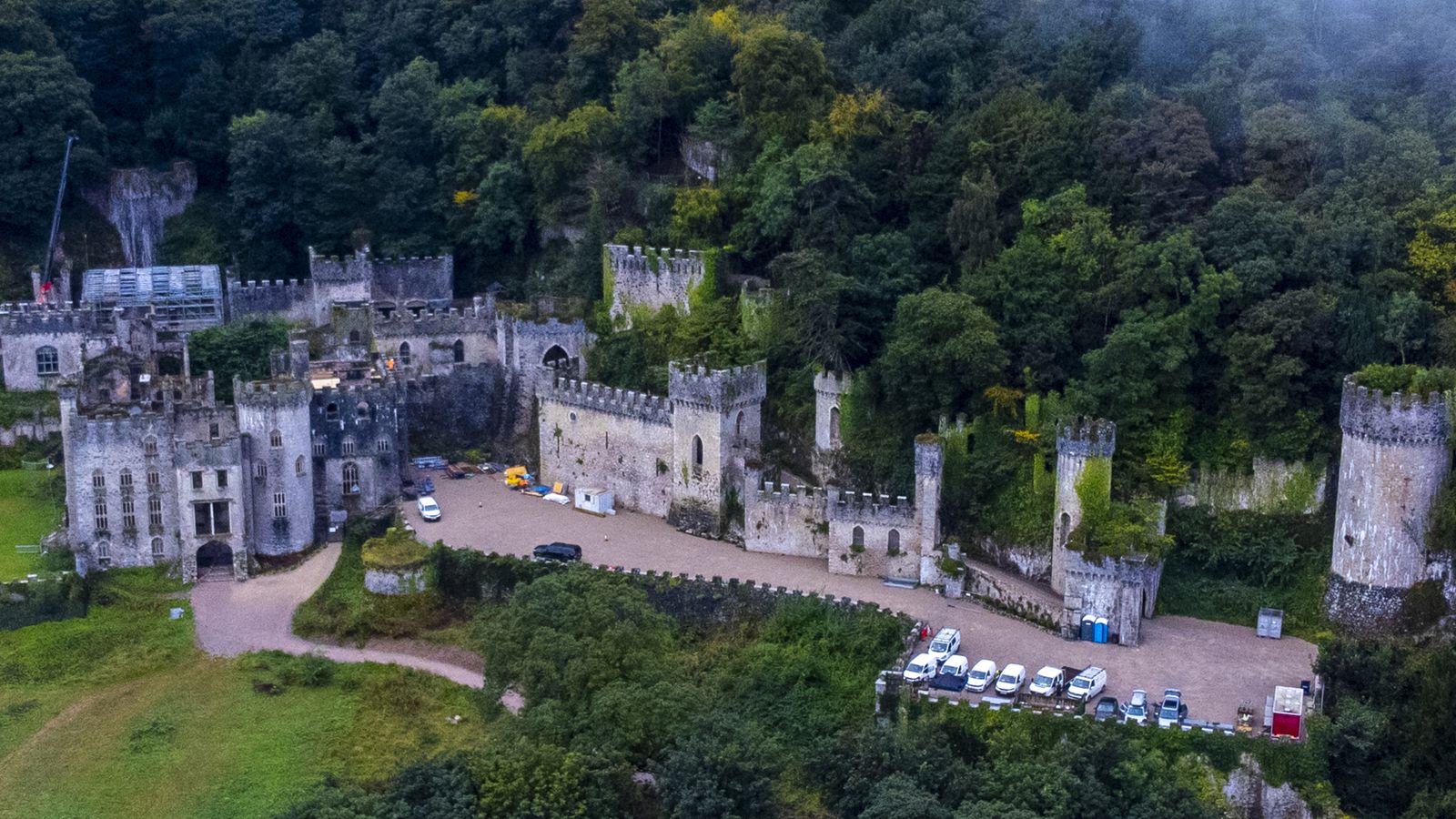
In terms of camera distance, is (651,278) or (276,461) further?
(651,278)

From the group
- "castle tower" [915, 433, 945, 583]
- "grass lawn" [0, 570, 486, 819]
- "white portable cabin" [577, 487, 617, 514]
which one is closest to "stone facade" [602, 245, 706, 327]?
"white portable cabin" [577, 487, 617, 514]

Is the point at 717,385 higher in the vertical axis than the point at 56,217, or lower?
lower

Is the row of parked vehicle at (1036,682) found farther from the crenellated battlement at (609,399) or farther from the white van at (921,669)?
the crenellated battlement at (609,399)

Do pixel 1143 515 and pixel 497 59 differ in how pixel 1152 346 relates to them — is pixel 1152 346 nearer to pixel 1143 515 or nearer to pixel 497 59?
pixel 1143 515

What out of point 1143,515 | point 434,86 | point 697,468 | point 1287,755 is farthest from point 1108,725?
point 434,86

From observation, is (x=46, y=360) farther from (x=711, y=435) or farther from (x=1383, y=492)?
(x=1383, y=492)

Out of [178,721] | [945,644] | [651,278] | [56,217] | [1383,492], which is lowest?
[178,721]

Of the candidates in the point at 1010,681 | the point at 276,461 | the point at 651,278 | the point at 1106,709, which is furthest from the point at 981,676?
the point at 276,461
